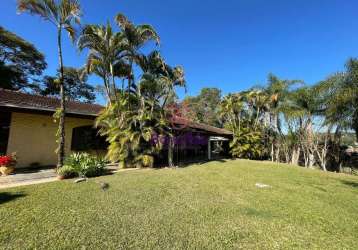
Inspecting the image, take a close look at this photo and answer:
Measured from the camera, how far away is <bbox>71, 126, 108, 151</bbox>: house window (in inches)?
460

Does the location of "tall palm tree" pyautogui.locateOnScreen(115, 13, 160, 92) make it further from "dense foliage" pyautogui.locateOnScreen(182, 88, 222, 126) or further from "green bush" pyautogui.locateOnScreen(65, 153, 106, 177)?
"dense foliage" pyautogui.locateOnScreen(182, 88, 222, 126)

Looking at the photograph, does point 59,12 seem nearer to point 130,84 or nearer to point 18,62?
point 130,84

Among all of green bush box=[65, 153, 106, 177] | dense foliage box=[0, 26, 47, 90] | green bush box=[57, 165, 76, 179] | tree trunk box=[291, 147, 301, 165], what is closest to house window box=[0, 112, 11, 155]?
green bush box=[65, 153, 106, 177]

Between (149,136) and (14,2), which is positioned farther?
(149,136)

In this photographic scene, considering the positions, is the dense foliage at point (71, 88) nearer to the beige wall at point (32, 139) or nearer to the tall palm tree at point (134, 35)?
the beige wall at point (32, 139)

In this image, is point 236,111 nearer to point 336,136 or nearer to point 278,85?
point 278,85

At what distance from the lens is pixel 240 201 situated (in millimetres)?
Answer: 5934

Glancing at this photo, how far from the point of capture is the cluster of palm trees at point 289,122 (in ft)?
51.7

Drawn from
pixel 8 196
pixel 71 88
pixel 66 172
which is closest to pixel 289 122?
pixel 66 172

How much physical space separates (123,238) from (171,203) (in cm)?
210

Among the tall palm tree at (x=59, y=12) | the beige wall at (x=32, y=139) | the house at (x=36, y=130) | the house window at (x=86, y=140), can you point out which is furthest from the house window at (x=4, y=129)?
the tall palm tree at (x=59, y=12)

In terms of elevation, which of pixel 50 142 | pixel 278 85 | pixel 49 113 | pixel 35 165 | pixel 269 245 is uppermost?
pixel 278 85

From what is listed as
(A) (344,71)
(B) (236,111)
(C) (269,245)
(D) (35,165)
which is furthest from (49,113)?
(B) (236,111)

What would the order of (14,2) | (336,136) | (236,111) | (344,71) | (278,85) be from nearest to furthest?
(14,2)
(344,71)
(336,136)
(278,85)
(236,111)
